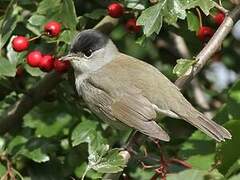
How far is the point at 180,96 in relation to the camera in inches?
150

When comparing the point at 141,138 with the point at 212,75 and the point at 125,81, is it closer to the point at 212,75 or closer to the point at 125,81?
the point at 125,81

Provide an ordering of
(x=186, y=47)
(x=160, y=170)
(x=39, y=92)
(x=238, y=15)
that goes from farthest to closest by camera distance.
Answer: (x=186, y=47)
(x=39, y=92)
(x=238, y=15)
(x=160, y=170)

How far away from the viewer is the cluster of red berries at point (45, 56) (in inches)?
141

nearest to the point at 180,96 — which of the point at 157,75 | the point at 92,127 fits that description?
the point at 157,75

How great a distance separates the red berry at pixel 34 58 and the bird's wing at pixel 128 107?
460 millimetres

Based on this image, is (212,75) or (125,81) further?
(212,75)

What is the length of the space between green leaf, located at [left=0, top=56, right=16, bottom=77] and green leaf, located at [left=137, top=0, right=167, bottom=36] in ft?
2.42

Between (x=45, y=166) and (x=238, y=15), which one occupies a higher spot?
(x=238, y=15)

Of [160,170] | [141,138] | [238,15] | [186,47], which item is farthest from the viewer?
[186,47]

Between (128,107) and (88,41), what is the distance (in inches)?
18.7

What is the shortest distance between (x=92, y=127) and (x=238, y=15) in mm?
1032

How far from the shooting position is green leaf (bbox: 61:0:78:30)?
3454 millimetres

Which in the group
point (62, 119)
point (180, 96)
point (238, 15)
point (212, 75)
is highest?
point (238, 15)

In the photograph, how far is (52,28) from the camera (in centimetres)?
356
